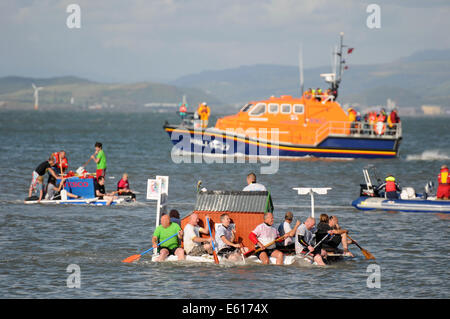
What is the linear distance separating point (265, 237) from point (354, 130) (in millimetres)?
22058

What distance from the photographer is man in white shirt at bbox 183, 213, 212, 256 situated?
13.9 meters

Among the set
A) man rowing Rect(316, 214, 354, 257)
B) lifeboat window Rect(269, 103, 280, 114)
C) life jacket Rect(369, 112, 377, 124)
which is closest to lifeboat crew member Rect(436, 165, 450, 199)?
man rowing Rect(316, 214, 354, 257)

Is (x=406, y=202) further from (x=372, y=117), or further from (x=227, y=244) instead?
(x=372, y=117)

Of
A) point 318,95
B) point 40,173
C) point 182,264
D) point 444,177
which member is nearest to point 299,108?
point 318,95

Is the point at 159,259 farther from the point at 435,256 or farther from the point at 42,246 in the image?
the point at 435,256

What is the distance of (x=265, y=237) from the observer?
13875mm

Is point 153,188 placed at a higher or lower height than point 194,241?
higher

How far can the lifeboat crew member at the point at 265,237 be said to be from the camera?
13.8 meters

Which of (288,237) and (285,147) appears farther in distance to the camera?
(285,147)

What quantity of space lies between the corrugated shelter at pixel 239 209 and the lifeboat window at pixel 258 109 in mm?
20594

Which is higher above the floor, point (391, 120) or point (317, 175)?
point (391, 120)
